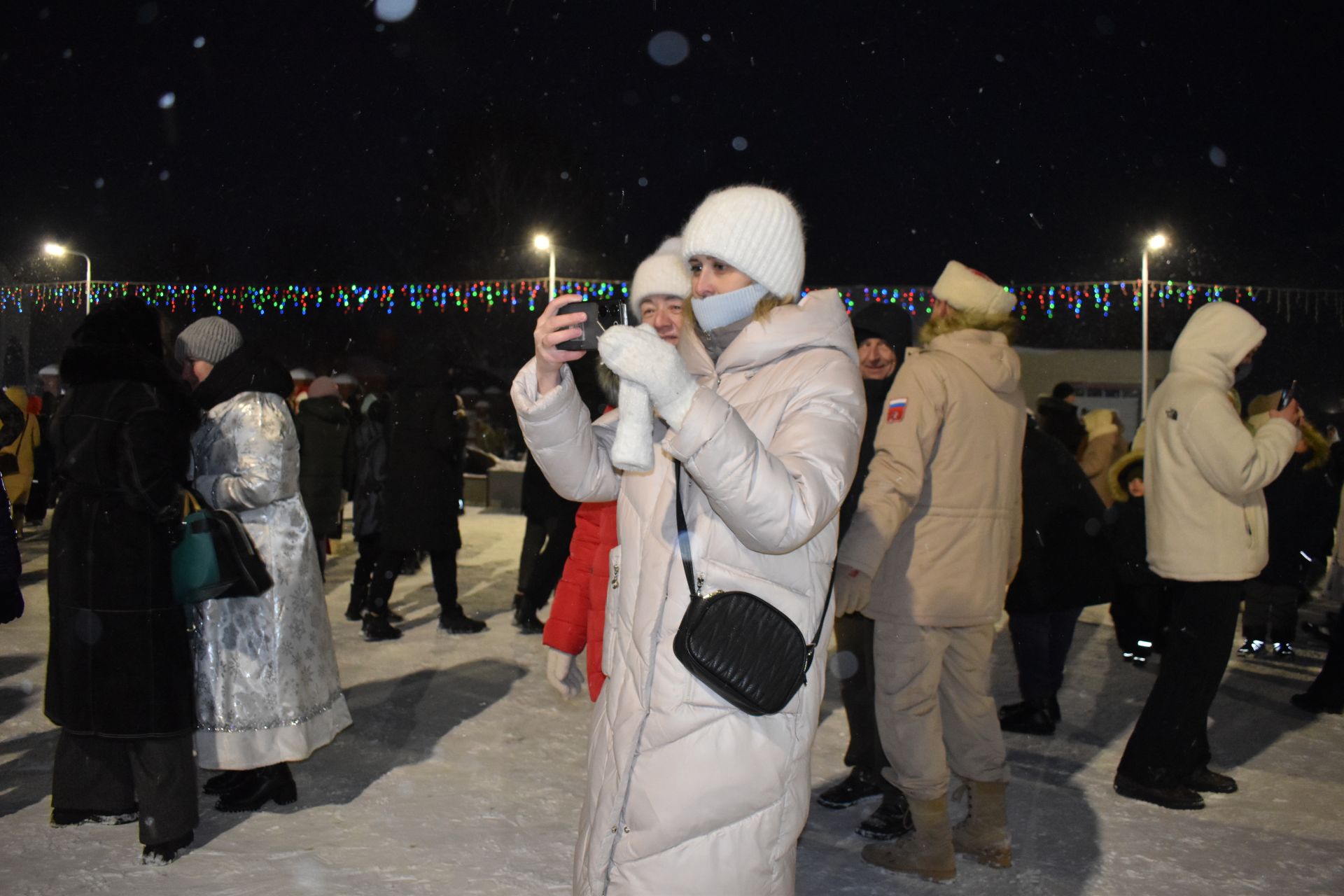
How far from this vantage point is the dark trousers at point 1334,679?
5570mm

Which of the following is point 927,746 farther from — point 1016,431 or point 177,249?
point 177,249

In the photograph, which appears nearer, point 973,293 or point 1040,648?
point 973,293

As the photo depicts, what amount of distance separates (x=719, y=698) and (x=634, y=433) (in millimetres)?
509

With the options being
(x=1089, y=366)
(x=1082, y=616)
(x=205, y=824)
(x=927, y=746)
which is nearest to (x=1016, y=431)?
(x=927, y=746)

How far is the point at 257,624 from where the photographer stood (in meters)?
3.90

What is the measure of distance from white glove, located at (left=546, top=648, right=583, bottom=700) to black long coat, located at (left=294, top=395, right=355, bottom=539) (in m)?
5.60

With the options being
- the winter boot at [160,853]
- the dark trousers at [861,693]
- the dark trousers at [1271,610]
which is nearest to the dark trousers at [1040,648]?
the dark trousers at [861,693]

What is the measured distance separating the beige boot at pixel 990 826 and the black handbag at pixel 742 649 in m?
2.07

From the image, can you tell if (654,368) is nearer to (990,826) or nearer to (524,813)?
(990,826)

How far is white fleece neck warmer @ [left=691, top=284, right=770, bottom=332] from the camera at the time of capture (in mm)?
2104

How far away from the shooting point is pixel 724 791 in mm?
1887

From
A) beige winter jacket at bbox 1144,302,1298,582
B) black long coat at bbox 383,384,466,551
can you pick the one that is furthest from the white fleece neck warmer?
black long coat at bbox 383,384,466,551

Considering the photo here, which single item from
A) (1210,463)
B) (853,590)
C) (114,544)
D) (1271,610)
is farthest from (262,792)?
(1271,610)

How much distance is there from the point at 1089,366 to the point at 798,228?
2369 centimetres
